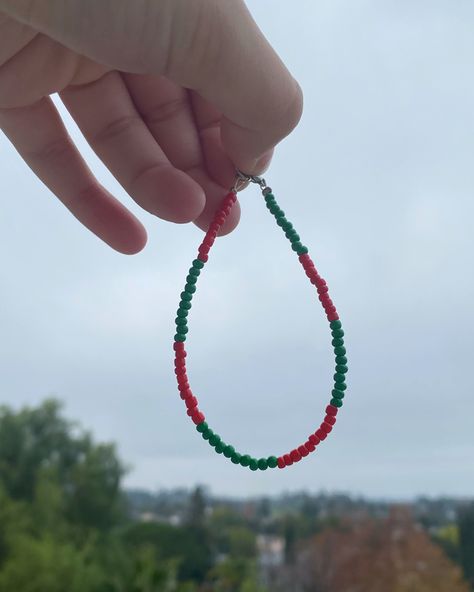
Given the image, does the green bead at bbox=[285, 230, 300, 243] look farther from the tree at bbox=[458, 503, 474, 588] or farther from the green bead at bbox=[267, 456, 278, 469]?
the tree at bbox=[458, 503, 474, 588]

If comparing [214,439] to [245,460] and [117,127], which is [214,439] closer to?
[245,460]

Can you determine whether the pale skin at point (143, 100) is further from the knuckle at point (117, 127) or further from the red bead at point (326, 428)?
the red bead at point (326, 428)

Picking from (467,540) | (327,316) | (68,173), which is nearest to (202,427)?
(327,316)

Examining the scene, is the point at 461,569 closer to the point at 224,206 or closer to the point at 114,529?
the point at 114,529

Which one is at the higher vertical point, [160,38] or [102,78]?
[102,78]

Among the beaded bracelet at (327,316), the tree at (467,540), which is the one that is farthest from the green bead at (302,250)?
the tree at (467,540)

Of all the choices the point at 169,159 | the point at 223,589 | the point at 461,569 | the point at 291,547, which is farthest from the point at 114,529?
the point at 169,159
